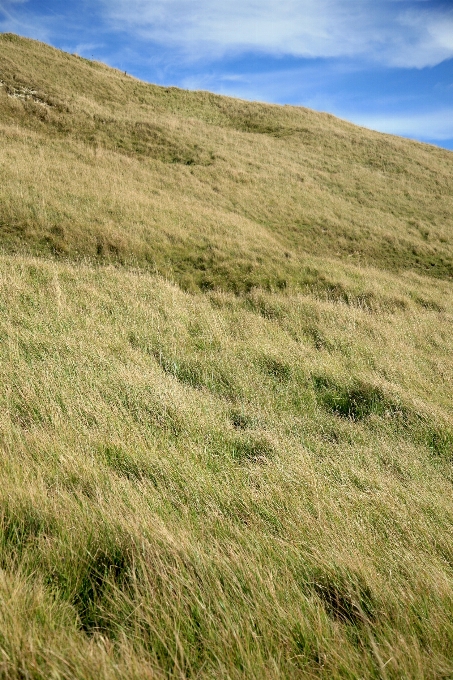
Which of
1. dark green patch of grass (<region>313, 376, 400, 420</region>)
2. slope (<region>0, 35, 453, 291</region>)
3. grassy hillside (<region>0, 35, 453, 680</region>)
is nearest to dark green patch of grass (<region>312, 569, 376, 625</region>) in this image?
grassy hillside (<region>0, 35, 453, 680</region>)

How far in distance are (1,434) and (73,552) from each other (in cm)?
159

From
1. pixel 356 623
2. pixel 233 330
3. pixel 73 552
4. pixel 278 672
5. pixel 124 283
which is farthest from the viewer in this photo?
pixel 124 283

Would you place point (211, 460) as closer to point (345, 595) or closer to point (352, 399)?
point (345, 595)

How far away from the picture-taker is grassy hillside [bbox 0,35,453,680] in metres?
1.73

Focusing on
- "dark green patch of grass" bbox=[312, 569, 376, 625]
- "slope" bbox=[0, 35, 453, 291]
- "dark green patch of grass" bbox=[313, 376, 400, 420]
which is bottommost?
"dark green patch of grass" bbox=[312, 569, 376, 625]

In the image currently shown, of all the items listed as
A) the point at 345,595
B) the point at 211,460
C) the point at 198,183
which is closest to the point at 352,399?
the point at 211,460

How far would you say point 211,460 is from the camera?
3.38m

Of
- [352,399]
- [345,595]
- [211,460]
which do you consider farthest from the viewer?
[352,399]

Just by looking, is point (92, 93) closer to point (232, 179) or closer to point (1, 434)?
point (232, 179)

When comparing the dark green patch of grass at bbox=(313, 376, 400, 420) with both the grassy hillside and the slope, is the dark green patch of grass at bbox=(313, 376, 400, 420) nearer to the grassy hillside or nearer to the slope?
the grassy hillside

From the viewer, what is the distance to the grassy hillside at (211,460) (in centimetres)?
173

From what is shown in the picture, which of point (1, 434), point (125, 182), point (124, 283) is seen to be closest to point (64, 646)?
point (1, 434)

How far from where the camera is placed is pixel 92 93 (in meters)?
30.5

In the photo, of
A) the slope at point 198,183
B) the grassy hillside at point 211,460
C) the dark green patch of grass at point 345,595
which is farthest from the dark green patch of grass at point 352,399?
the slope at point 198,183
